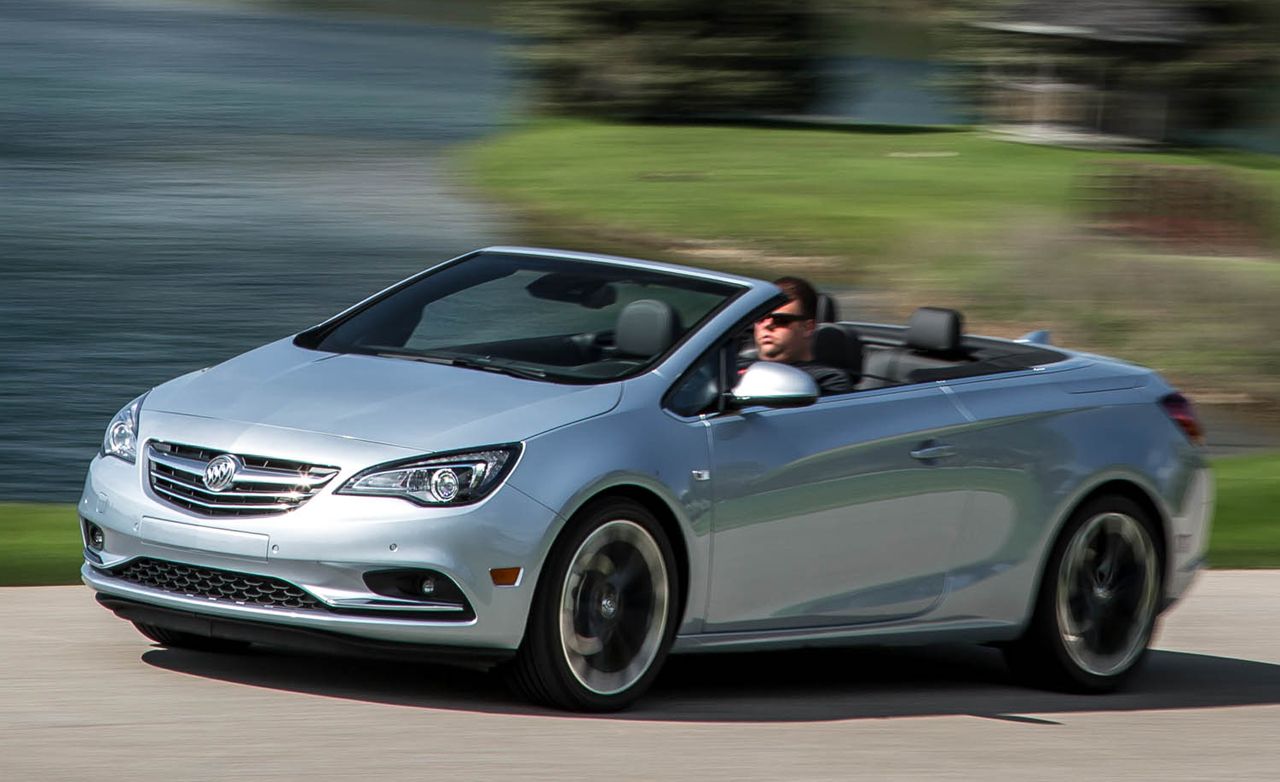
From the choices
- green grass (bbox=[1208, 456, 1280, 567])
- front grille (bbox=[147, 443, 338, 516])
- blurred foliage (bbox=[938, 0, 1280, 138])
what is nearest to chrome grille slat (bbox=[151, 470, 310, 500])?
front grille (bbox=[147, 443, 338, 516])

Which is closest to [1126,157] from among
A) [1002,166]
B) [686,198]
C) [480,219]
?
[1002,166]

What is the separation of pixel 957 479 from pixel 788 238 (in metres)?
29.8

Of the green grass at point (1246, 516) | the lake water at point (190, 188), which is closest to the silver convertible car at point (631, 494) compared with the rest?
the green grass at point (1246, 516)

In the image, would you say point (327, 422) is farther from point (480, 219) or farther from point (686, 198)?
point (686, 198)

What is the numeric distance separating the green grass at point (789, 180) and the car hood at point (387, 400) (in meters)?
24.6

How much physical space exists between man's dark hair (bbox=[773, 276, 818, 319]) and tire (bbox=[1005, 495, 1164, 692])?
1209 mm

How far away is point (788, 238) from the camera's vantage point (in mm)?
37438

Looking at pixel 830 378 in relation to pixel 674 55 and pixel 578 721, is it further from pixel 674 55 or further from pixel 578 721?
pixel 674 55

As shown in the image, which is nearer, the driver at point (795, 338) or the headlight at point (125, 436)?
the headlight at point (125, 436)

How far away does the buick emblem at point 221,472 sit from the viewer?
652cm

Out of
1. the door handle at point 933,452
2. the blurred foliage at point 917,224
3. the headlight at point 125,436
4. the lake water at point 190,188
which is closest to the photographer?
the headlight at point 125,436

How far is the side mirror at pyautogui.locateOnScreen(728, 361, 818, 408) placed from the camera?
712 centimetres

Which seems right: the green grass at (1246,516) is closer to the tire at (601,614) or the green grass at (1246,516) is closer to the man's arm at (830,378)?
the man's arm at (830,378)

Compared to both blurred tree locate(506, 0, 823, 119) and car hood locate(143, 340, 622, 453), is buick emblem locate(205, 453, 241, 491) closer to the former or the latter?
car hood locate(143, 340, 622, 453)
